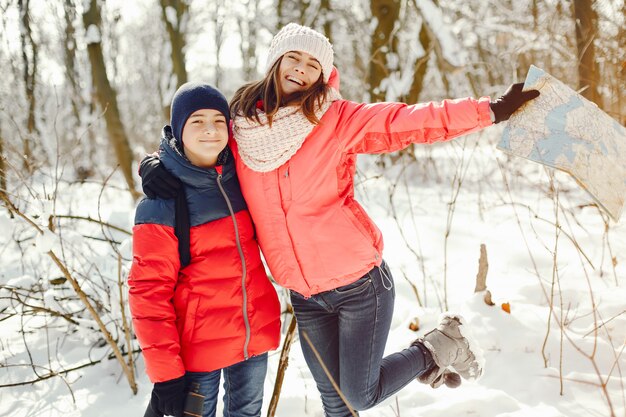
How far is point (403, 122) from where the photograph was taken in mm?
1568

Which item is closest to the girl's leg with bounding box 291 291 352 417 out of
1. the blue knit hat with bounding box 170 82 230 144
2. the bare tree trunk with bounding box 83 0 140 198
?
the blue knit hat with bounding box 170 82 230 144

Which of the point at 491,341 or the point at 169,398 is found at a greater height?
the point at 169,398

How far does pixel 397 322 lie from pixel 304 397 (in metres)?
0.93

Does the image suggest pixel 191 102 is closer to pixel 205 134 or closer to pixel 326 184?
pixel 205 134

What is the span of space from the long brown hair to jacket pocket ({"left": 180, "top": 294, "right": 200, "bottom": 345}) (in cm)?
75

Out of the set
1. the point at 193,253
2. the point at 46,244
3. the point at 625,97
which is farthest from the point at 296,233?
the point at 625,97

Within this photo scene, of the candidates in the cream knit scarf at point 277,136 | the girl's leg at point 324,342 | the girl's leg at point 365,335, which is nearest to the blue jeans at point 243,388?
the girl's leg at point 324,342

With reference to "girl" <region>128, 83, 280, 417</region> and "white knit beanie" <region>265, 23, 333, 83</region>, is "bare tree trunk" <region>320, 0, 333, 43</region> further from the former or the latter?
"girl" <region>128, 83, 280, 417</region>

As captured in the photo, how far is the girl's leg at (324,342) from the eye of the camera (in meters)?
1.91

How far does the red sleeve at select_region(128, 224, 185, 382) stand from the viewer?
157 centimetres

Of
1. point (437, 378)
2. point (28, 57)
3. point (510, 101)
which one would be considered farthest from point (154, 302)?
point (28, 57)

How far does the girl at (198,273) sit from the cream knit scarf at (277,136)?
130 millimetres

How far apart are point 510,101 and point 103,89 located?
7200 millimetres

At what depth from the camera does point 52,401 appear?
8.64 feet
